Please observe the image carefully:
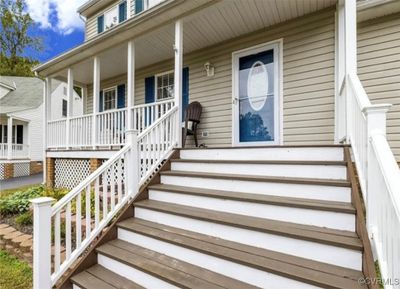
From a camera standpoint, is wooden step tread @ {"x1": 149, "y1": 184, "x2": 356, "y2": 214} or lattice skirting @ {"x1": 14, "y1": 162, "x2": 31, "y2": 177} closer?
wooden step tread @ {"x1": 149, "y1": 184, "x2": 356, "y2": 214}

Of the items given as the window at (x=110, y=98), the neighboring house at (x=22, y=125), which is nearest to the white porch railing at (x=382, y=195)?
the window at (x=110, y=98)

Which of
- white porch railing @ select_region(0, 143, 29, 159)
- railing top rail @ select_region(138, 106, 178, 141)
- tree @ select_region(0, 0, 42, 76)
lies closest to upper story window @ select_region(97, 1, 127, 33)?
railing top rail @ select_region(138, 106, 178, 141)

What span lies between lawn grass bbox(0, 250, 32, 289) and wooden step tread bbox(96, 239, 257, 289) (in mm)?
1078

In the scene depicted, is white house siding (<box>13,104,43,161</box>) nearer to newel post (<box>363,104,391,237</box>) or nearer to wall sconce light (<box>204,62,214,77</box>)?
wall sconce light (<box>204,62,214,77</box>)

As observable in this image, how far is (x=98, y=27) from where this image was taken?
33.1 feet

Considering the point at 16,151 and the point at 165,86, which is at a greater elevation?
the point at 165,86

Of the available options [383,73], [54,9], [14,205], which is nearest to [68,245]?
[14,205]

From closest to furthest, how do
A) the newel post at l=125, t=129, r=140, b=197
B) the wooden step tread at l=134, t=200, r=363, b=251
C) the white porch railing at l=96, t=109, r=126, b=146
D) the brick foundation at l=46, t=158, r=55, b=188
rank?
the wooden step tread at l=134, t=200, r=363, b=251
the newel post at l=125, t=129, r=140, b=197
the white porch railing at l=96, t=109, r=126, b=146
the brick foundation at l=46, t=158, r=55, b=188

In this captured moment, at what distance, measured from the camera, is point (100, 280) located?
7.95 ft

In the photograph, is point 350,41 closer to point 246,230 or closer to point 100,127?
point 246,230

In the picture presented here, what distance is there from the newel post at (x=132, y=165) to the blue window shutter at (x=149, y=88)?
3897 mm

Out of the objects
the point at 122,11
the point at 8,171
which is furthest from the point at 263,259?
the point at 8,171

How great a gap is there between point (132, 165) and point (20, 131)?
15.7 m

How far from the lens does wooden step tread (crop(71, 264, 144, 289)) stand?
2.32 m
